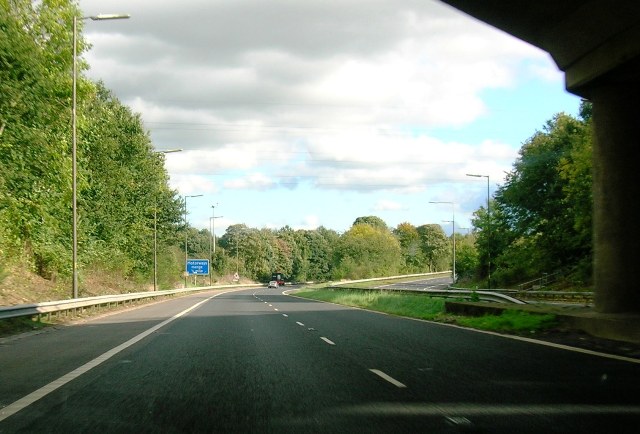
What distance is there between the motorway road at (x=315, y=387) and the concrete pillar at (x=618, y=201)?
2259mm

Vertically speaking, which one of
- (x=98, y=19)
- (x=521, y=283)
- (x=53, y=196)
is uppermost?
(x=98, y=19)

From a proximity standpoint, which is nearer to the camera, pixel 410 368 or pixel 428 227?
pixel 410 368

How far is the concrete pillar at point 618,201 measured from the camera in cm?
1473

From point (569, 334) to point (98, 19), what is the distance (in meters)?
21.7

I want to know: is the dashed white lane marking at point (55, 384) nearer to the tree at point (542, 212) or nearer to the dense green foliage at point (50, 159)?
the dense green foliage at point (50, 159)

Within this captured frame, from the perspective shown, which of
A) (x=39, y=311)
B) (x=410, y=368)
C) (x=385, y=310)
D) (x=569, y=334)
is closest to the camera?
(x=410, y=368)

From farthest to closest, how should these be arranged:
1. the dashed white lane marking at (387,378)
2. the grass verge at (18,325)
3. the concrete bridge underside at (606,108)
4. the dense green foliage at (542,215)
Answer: the dense green foliage at (542,215) < the grass verge at (18,325) < the concrete bridge underside at (606,108) < the dashed white lane marking at (387,378)

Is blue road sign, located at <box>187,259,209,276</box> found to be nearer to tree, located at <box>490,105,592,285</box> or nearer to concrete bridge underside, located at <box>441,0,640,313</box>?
tree, located at <box>490,105,592,285</box>

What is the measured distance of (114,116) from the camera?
217 feet

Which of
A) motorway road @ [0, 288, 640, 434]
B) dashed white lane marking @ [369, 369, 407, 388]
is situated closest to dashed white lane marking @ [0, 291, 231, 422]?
motorway road @ [0, 288, 640, 434]

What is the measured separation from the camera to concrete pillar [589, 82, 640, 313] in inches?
580

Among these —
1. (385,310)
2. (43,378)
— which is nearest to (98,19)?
(385,310)

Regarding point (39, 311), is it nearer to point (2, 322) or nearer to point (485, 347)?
point (2, 322)

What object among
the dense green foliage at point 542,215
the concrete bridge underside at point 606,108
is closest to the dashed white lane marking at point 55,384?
the concrete bridge underside at point 606,108
